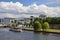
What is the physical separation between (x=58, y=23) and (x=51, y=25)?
2.03 feet

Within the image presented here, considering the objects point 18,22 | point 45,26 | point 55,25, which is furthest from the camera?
point 18,22

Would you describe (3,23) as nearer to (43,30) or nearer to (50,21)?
(50,21)

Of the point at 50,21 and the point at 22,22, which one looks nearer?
the point at 50,21

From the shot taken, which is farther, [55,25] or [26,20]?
[26,20]

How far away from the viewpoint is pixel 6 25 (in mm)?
30266

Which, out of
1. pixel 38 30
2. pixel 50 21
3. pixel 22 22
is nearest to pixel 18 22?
pixel 22 22

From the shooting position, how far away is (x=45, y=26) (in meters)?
16.1

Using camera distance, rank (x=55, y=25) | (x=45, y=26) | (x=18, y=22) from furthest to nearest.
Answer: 1. (x=18, y=22)
2. (x=55, y=25)
3. (x=45, y=26)

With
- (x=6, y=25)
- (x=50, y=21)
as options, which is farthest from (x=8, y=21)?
(x=50, y=21)

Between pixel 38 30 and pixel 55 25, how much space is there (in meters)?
2.79

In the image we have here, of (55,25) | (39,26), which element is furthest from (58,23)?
(39,26)

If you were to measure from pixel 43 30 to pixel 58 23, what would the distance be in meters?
3.08

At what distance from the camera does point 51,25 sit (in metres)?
19.0

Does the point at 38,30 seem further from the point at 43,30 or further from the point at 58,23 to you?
the point at 58,23
